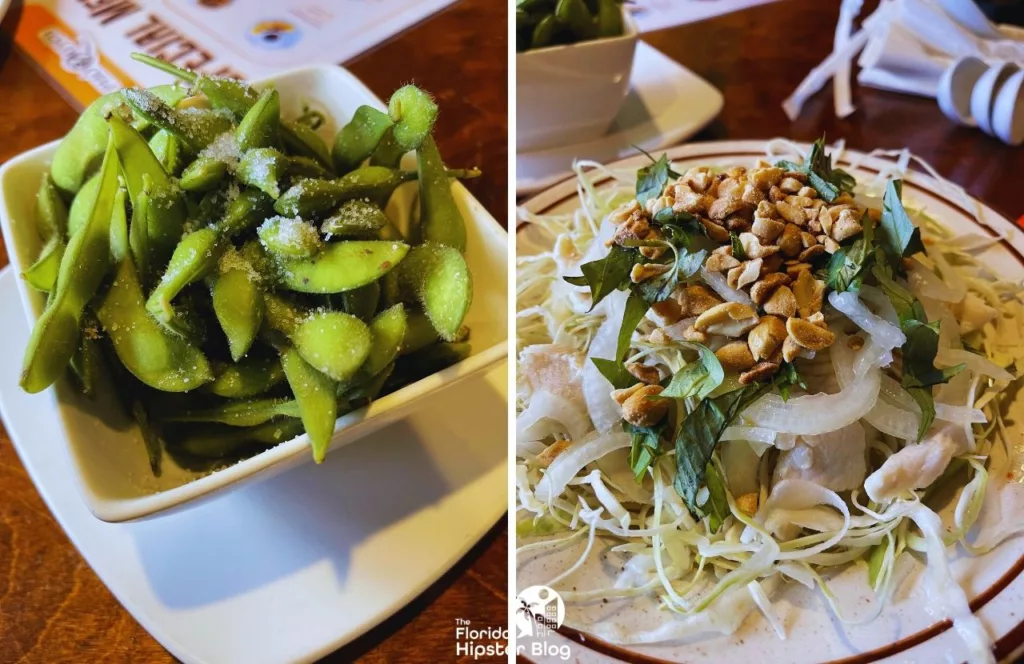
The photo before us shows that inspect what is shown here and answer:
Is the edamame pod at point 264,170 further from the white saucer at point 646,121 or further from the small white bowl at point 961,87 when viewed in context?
the small white bowl at point 961,87

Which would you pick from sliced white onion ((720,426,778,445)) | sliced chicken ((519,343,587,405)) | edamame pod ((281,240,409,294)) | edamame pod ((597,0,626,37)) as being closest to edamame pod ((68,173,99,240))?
edamame pod ((281,240,409,294))

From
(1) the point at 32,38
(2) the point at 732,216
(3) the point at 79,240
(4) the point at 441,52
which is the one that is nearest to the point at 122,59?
(1) the point at 32,38

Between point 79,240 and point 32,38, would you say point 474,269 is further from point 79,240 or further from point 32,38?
point 32,38

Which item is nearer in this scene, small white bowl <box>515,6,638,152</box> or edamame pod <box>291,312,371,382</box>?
edamame pod <box>291,312,371,382</box>

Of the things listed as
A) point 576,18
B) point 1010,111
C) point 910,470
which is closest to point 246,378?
point 910,470

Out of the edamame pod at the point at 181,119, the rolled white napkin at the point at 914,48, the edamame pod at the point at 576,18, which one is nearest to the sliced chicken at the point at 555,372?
the edamame pod at the point at 181,119

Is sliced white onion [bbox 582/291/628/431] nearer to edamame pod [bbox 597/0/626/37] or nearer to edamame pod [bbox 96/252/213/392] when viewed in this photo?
edamame pod [bbox 96/252/213/392]
